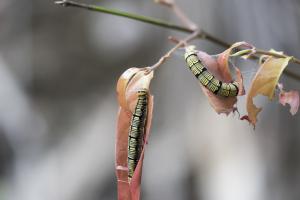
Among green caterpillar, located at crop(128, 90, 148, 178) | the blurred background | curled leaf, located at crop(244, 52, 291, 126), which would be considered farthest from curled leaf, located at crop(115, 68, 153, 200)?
the blurred background

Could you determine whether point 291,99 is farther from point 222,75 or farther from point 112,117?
point 112,117

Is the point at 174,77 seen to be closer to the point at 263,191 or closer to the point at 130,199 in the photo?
the point at 263,191

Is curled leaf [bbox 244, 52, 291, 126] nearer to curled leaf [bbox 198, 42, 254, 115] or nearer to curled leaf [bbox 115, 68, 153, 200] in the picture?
curled leaf [bbox 198, 42, 254, 115]

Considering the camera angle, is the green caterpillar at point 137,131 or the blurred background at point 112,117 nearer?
the green caterpillar at point 137,131

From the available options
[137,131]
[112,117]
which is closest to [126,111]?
[137,131]

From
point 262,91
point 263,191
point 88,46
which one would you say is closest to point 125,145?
point 262,91

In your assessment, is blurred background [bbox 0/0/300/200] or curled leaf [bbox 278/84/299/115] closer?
curled leaf [bbox 278/84/299/115]

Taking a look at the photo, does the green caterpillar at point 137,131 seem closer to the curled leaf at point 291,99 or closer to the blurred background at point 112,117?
the curled leaf at point 291,99

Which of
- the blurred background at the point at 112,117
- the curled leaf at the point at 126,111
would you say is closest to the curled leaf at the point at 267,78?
the curled leaf at the point at 126,111
